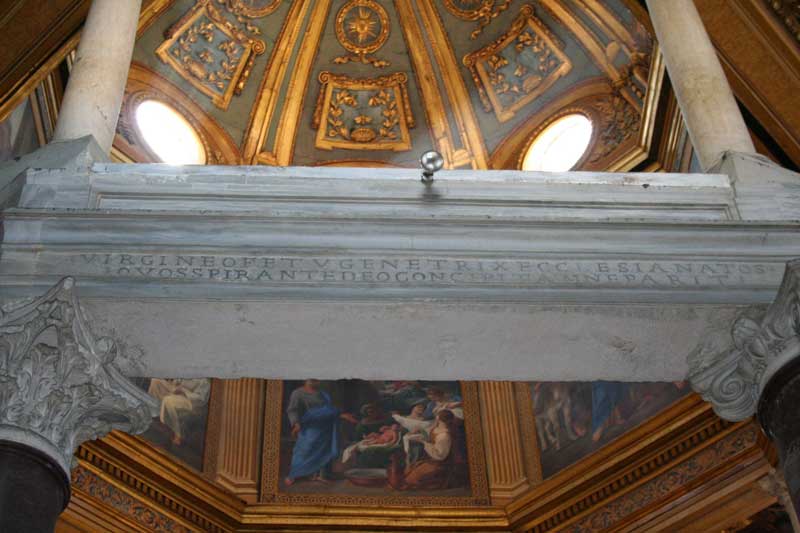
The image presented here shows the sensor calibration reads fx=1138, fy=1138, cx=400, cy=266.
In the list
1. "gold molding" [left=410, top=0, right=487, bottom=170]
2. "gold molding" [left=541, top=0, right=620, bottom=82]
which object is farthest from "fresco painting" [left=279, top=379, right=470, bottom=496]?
"gold molding" [left=541, top=0, right=620, bottom=82]

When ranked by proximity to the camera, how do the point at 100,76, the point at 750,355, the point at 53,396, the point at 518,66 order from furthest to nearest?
the point at 518,66, the point at 100,76, the point at 750,355, the point at 53,396

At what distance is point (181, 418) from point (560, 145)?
203 inches

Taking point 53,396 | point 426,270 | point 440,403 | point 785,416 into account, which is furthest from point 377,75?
point 785,416

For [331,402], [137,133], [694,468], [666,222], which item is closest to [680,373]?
[666,222]

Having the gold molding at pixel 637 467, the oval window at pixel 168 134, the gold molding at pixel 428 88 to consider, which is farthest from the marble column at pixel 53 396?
the gold molding at pixel 428 88

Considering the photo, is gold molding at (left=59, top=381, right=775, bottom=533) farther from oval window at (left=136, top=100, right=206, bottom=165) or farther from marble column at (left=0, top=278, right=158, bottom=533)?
marble column at (left=0, top=278, right=158, bottom=533)

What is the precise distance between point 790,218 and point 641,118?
224 inches

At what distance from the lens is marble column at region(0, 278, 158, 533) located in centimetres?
469

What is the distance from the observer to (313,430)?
11820 millimetres

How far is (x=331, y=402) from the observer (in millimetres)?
12000

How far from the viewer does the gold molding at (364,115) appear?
13.8 metres

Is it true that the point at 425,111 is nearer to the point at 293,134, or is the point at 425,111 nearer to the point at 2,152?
the point at 293,134

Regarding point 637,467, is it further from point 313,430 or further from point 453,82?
point 453,82

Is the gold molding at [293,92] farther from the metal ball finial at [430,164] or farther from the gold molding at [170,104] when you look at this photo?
the metal ball finial at [430,164]
